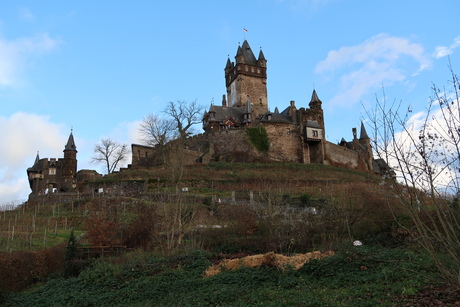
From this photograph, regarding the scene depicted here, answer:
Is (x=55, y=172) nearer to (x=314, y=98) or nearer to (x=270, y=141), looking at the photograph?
(x=270, y=141)

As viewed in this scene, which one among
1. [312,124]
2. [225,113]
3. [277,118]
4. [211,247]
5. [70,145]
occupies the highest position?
[225,113]

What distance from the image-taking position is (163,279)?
14.4 m

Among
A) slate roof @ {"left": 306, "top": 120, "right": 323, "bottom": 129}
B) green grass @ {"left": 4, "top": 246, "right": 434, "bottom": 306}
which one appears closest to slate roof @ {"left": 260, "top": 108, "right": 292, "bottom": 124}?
slate roof @ {"left": 306, "top": 120, "right": 323, "bottom": 129}

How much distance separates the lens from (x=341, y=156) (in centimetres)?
5625

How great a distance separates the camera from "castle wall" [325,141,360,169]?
54938 mm

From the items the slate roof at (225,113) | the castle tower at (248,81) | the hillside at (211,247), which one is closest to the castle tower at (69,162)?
the hillside at (211,247)

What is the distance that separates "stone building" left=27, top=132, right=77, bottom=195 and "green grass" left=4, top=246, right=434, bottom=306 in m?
39.0

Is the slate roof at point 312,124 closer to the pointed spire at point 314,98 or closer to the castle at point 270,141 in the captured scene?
the castle at point 270,141

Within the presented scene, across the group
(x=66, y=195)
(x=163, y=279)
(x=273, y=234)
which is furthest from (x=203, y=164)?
(x=163, y=279)

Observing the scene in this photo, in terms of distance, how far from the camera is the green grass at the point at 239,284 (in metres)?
10.4

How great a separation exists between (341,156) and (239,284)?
151ft

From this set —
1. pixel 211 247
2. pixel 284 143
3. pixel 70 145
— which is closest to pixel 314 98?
pixel 284 143

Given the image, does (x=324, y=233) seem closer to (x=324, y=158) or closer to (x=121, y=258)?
(x=121, y=258)

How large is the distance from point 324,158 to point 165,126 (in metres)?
20.9
